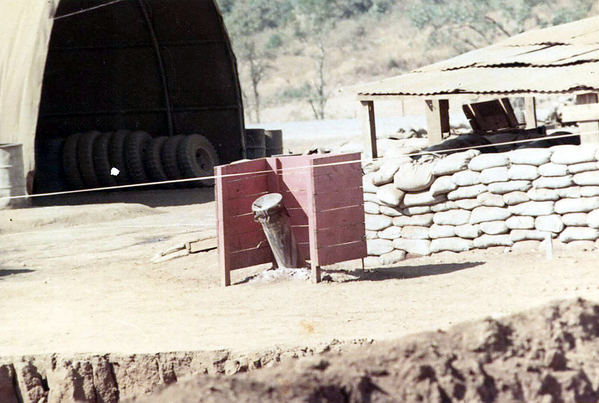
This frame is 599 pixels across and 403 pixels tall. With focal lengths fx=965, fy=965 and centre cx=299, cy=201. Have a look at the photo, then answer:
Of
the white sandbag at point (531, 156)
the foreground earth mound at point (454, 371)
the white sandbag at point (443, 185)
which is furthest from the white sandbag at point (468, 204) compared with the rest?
the foreground earth mound at point (454, 371)

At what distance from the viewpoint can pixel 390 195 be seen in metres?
11.1

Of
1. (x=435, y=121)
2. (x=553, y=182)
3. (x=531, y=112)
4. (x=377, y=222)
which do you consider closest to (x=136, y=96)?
(x=435, y=121)

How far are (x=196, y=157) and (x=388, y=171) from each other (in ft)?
29.6

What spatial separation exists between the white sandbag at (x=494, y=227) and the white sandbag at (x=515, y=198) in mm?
248

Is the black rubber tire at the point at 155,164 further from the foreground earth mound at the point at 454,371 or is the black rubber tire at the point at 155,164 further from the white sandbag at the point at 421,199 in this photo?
the foreground earth mound at the point at 454,371

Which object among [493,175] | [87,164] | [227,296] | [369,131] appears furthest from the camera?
[87,164]

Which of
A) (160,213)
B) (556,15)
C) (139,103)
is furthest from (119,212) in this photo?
(556,15)

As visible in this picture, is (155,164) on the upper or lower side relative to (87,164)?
lower

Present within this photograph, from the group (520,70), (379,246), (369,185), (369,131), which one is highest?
(520,70)

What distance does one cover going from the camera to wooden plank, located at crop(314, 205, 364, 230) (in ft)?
31.4

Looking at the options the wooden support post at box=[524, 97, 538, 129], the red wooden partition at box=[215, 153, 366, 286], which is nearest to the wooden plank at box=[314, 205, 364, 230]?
the red wooden partition at box=[215, 153, 366, 286]

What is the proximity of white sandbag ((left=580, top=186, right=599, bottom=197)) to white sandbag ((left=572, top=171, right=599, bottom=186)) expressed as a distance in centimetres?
4

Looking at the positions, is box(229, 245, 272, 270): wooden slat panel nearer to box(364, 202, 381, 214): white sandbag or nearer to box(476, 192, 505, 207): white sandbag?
box(364, 202, 381, 214): white sandbag

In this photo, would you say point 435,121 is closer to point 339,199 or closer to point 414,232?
point 414,232
